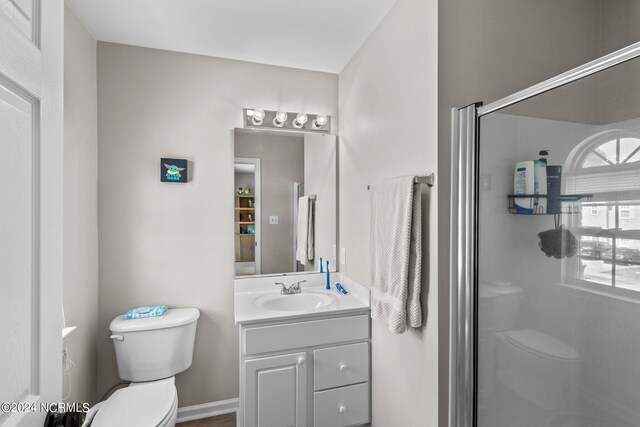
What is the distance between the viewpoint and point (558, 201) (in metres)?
0.97

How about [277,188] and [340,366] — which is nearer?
[340,366]

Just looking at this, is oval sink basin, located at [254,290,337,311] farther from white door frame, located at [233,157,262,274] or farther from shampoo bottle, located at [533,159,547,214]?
shampoo bottle, located at [533,159,547,214]

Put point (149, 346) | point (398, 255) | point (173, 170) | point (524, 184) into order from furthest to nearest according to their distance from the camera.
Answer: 1. point (173, 170)
2. point (149, 346)
3. point (398, 255)
4. point (524, 184)

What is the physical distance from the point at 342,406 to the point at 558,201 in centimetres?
155

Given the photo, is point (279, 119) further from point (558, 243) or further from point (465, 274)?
point (558, 243)

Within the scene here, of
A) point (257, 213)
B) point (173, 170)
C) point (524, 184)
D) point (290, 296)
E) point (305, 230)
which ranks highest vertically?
point (173, 170)

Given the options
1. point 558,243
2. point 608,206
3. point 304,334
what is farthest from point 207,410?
point 608,206

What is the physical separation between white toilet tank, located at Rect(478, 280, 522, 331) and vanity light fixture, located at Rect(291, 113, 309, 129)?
1.58 m

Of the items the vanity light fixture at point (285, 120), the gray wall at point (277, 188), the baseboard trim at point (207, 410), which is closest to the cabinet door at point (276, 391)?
the baseboard trim at point (207, 410)

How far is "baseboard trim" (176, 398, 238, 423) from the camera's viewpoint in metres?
2.09

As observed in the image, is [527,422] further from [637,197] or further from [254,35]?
[254,35]

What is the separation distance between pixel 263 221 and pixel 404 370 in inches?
51.0

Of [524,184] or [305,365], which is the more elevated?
[524,184]

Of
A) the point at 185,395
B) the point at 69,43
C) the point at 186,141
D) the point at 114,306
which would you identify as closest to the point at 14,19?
the point at 69,43
